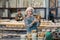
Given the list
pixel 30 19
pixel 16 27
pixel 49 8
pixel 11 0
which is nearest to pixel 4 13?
pixel 11 0

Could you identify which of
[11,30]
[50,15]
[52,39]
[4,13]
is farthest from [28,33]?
[4,13]

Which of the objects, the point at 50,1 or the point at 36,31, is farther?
the point at 50,1

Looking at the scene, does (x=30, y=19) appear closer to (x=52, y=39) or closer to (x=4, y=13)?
(x=52, y=39)

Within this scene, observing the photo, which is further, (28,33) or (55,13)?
(55,13)

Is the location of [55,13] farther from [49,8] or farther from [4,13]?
[4,13]

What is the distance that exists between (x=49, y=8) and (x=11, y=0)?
1053 mm

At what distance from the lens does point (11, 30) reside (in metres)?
3.98

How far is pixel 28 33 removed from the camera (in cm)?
294

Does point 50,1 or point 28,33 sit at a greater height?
point 50,1

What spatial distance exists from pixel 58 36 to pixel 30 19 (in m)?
0.46

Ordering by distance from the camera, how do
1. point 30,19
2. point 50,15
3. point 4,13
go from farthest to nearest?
point 4,13 < point 50,15 < point 30,19

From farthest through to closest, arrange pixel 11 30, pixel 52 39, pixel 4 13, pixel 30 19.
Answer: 1. pixel 4 13
2. pixel 11 30
3. pixel 30 19
4. pixel 52 39

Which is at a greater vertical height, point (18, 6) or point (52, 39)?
point (18, 6)

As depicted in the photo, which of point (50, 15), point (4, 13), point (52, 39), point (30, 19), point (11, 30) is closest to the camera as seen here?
point (52, 39)
